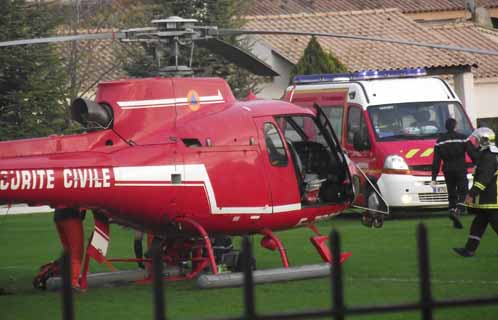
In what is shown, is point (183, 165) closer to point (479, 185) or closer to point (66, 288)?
point (479, 185)

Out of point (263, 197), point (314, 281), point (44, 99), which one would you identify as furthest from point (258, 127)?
point (44, 99)

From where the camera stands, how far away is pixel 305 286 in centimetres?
1439

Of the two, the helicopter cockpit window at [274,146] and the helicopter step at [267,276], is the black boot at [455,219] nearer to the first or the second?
the helicopter step at [267,276]

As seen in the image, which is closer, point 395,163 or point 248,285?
point 248,285

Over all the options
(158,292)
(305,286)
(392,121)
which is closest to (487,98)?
(392,121)

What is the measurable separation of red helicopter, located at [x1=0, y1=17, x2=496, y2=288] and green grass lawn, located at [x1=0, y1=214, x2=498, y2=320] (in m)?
0.59

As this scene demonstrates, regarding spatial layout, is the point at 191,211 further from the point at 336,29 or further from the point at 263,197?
the point at 336,29

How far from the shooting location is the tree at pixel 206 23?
35.9 meters

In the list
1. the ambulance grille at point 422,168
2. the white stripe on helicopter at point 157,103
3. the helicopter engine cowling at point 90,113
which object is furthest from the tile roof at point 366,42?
the helicopter engine cowling at point 90,113

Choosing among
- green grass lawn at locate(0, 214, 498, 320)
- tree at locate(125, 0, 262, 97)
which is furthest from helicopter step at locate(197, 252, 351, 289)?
tree at locate(125, 0, 262, 97)

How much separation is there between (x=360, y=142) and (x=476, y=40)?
1088 inches

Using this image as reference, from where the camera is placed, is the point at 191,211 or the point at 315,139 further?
the point at 315,139

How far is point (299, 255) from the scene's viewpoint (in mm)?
18266

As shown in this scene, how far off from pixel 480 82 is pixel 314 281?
33.6 m
